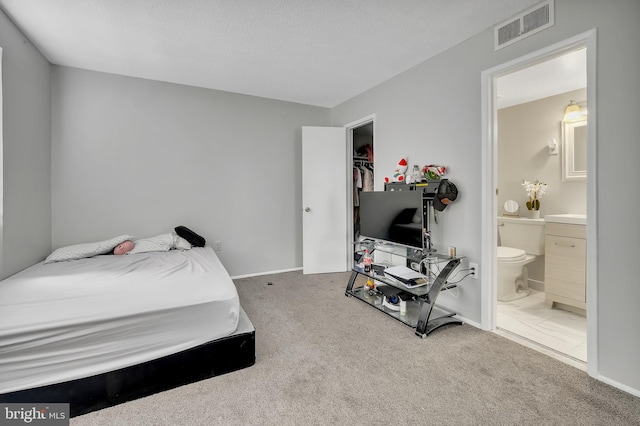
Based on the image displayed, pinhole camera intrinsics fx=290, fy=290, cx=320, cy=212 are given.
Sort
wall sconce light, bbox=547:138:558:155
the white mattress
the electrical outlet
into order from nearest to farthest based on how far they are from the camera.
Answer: the white mattress → the electrical outlet → wall sconce light, bbox=547:138:558:155

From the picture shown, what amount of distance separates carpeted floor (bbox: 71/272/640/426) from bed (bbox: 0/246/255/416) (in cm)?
11

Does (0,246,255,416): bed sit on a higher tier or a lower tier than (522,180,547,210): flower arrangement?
lower

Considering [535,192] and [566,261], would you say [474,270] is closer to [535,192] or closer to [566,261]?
[566,261]

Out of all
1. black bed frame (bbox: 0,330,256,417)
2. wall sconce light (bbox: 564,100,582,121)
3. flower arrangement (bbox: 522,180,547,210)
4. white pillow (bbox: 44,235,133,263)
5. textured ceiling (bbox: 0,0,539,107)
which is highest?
textured ceiling (bbox: 0,0,539,107)

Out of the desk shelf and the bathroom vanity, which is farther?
the bathroom vanity

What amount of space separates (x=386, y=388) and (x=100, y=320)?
1554 millimetres

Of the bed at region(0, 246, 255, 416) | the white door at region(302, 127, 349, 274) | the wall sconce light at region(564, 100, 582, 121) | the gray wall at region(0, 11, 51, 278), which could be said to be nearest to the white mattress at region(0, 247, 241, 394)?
the bed at region(0, 246, 255, 416)

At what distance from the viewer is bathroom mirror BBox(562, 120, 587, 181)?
3143 mm

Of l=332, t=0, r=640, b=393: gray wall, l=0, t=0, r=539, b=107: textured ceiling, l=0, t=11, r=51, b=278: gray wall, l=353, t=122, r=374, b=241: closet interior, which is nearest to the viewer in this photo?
l=332, t=0, r=640, b=393: gray wall

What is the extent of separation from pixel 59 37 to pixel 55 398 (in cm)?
272

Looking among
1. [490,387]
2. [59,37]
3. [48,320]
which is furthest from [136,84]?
[490,387]

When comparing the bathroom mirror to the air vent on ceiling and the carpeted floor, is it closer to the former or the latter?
the air vent on ceiling

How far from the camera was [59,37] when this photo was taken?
7.93 ft

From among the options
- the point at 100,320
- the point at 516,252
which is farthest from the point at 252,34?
the point at 516,252
